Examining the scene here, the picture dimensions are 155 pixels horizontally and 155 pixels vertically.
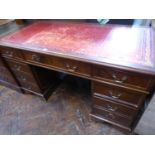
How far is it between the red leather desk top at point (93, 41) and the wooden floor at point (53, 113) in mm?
785

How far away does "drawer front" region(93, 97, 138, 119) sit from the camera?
3.10 ft

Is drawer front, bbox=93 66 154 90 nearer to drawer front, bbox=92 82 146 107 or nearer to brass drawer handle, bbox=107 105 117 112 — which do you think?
drawer front, bbox=92 82 146 107

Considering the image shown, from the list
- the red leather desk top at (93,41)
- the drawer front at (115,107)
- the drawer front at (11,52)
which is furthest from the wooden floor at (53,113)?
the red leather desk top at (93,41)

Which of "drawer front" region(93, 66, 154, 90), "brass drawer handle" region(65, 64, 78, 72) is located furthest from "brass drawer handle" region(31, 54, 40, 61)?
"drawer front" region(93, 66, 154, 90)

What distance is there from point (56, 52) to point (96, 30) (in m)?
0.44

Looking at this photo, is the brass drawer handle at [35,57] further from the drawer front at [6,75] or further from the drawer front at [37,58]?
the drawer front at [6,75]

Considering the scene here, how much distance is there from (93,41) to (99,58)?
0.22 metres

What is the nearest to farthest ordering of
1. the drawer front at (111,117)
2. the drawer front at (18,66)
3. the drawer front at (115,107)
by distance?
the drawer front at (115,107) → the drawer front at (111,117) → the drawer front at (18,66)

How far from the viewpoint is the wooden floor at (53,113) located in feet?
4.25

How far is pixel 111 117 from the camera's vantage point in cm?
114

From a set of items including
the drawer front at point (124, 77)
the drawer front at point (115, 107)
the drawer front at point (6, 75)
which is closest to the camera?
the drawer front at point (124, 77)

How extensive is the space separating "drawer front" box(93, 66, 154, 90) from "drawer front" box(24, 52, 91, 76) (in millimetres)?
74

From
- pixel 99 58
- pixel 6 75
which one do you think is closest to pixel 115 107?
pixel 99 58

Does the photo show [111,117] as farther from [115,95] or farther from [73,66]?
[73,66]
